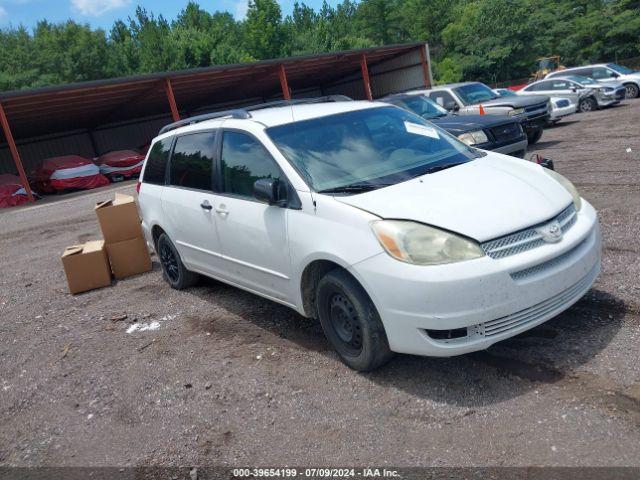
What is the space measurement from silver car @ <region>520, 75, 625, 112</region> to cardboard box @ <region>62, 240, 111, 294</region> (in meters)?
17.5

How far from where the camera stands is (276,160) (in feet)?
14.2

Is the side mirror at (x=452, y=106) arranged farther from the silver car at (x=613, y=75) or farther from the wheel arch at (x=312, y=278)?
the wheel arch at (x=312, y=278)

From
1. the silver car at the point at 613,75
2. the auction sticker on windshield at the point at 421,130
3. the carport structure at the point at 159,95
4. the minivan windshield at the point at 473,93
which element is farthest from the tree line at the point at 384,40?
the auction sticker on windshield at the point at 421,130

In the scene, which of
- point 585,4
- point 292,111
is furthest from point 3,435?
point 585,4

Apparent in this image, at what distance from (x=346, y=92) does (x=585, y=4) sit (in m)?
28.9

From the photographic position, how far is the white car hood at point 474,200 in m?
3.47

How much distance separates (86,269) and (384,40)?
74.9 m

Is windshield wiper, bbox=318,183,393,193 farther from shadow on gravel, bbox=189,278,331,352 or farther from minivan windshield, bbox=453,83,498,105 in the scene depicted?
minivan windshield, bbox=453,83,498,105

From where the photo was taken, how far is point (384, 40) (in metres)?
76.0

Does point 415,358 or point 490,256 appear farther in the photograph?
point 415,358

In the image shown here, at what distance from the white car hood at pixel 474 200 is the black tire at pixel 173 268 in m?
2.95

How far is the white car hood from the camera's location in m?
3.47

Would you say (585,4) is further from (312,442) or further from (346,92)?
(312,442)

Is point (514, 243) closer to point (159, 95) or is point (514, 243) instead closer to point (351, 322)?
point (351, 322)
